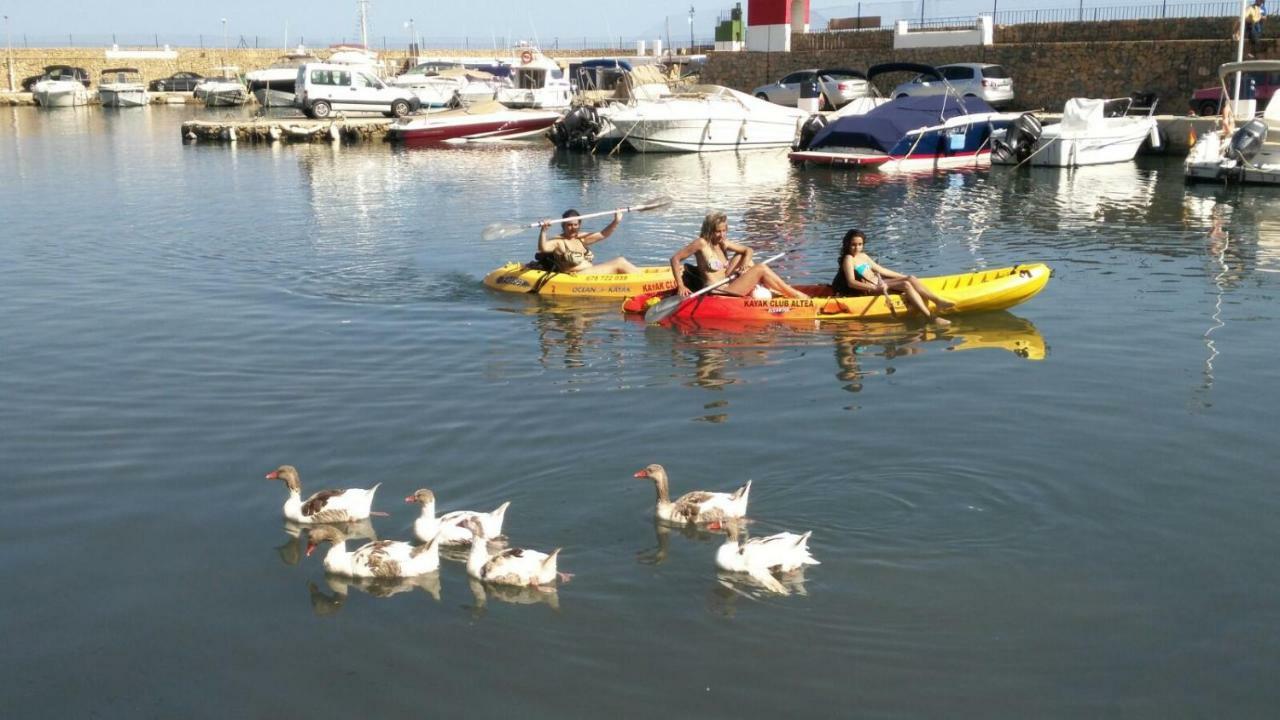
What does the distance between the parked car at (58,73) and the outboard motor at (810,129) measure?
169ft

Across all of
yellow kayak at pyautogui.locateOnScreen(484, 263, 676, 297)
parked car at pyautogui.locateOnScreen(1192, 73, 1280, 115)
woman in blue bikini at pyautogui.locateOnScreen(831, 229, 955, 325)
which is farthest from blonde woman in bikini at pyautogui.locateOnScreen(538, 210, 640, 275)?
parked car at pyautogui.locateOnScreen(1192, 73, 1280, 115)

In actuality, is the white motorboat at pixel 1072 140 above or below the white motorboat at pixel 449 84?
below

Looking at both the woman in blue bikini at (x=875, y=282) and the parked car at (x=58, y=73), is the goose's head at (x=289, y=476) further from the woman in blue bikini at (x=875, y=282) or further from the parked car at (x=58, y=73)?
the parked car at (x=58, y=73)

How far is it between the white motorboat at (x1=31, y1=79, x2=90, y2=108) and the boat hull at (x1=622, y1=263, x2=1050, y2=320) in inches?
2377

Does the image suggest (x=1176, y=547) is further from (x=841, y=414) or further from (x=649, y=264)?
(x=649, y=264)

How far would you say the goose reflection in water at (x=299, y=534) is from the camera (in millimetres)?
9000

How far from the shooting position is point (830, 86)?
4503 centimetres

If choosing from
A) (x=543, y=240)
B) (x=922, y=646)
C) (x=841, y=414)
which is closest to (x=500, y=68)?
(x=543, y=240)

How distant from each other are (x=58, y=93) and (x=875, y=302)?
62.5m

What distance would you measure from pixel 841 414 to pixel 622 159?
2765 centimetres

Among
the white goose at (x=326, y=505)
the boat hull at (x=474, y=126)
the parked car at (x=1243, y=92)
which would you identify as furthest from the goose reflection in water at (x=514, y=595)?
the boat hull at (x=474, y=126)

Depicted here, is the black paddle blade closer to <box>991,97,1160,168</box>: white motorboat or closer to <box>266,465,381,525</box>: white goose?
<box>266,465,381,525</box>: white goose

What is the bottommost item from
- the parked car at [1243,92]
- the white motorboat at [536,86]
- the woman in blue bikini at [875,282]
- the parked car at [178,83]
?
the woman in blue bikini at [875,282]

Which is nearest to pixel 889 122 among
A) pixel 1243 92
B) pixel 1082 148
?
pixel 1082 148
